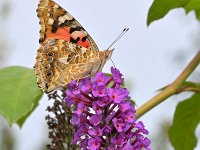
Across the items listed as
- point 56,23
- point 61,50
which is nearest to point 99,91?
point 61,50

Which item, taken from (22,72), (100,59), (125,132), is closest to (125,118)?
(125,132)

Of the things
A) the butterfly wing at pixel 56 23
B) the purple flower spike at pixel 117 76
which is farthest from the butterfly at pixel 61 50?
the purple flower spike at pixel 117 76

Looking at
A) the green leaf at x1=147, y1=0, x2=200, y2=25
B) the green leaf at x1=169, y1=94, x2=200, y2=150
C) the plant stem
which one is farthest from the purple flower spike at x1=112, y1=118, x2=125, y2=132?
the green leaf at x1=169, y1=94, x2=200, y2=150

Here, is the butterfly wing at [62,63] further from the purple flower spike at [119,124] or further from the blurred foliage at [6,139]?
the blurred foliage at [6,139]

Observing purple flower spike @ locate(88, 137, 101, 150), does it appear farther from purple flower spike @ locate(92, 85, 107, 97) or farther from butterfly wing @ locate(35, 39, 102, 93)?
butterfly wing @ locate(35, 39, 102, 93)

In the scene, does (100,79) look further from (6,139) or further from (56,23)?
(6,139)

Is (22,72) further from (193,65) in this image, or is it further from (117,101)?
(193,65)
